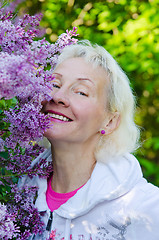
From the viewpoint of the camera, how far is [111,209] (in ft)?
5.89

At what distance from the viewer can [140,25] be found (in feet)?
12.0

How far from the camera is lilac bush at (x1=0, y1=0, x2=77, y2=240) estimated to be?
1059mm

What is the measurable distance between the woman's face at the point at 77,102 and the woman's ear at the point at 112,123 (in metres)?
0.05

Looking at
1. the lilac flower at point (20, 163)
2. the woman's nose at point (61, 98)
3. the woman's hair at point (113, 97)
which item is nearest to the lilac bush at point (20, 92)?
the lilac flower at point (20, 163)

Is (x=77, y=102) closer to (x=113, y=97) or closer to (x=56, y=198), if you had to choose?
(x=113, y=97)

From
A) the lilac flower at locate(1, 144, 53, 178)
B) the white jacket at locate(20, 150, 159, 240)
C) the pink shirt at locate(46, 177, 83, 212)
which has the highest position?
the lilac flower at locate(1, 144, 53, 178)

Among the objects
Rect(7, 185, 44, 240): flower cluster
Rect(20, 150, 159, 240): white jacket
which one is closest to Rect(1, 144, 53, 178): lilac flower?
Rect(7, 185, 44, 240): flower cluster

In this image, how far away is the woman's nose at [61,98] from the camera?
5.81 feet

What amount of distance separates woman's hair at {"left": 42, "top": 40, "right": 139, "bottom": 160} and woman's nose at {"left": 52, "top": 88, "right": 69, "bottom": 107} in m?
0.26

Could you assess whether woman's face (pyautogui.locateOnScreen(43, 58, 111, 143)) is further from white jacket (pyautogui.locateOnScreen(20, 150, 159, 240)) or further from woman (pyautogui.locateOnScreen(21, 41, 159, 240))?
white jacket (pyautogui.locateOnScreen(20, 150, 159, 240))

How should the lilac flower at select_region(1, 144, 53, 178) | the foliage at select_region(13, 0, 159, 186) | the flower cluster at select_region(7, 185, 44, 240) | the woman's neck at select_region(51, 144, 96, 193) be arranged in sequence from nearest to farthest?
1. the lilac flower at select_region(1, 144, 53, 178)
2. the flower cluster at select_region(7, 185, 44, 240)
3. the woman's neck at select_region(51, 144, 96, 193)
4. the foliage at select_region(13, 0, 159, 186)

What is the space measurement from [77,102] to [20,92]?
0.73 m

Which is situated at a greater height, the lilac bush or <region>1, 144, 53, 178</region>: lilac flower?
the lilac bush

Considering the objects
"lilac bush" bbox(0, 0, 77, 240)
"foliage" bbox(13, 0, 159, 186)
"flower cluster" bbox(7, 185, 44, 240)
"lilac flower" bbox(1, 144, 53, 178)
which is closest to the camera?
"lilac bush" bbox(0, 0, 77, 240)
